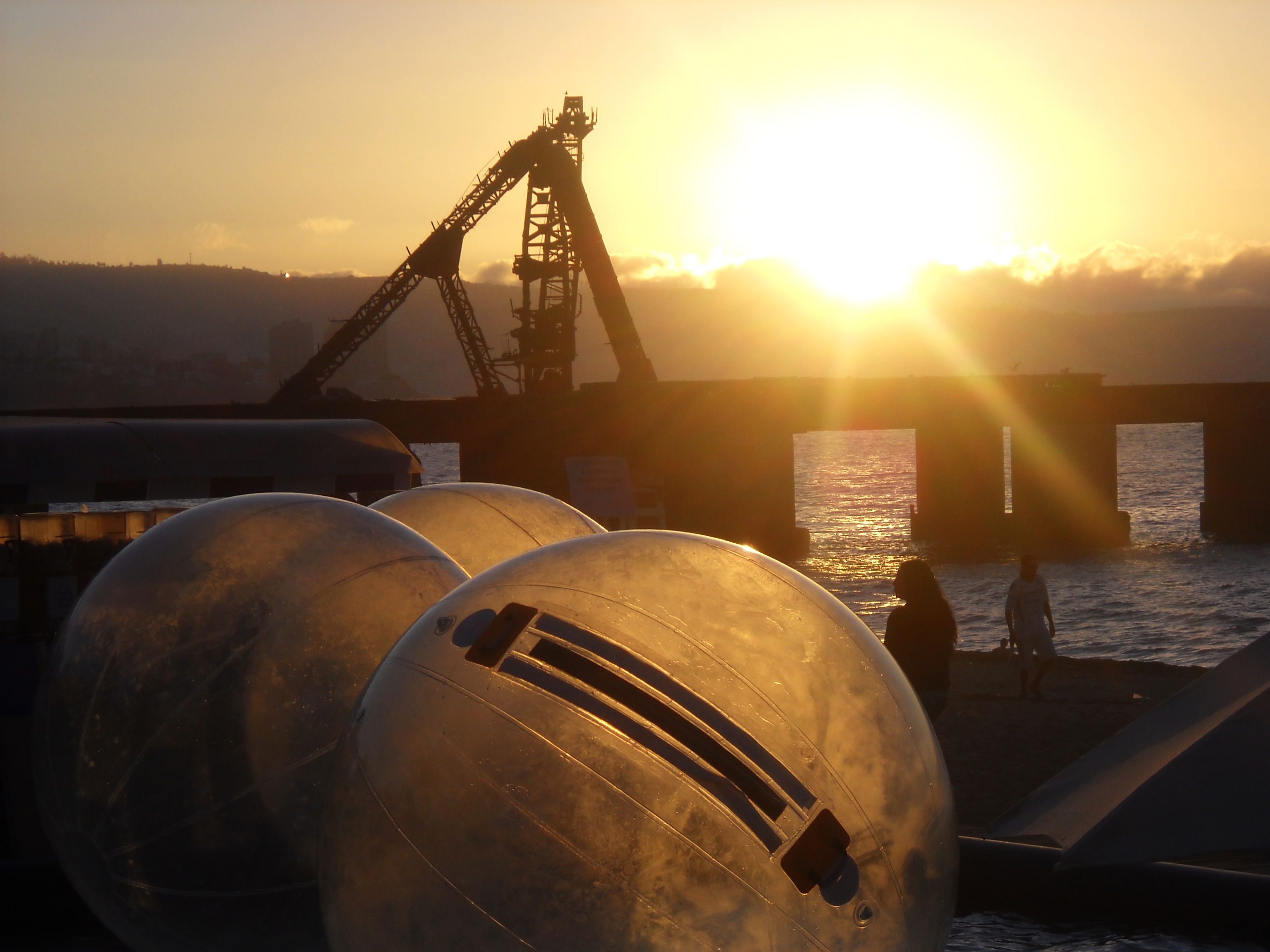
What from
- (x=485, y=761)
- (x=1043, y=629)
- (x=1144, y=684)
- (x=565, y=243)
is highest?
(x=565, y=243)

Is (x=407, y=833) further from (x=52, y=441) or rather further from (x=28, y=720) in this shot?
(x=52, y=441)

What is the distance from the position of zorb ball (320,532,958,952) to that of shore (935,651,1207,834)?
3861 mm

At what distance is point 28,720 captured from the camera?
21.7 feet

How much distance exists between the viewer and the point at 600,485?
21594 millimetres

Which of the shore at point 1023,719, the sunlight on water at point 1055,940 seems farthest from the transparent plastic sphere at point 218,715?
the shore at point 1023,719

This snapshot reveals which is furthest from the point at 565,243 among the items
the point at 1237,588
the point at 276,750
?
the point at 276,750

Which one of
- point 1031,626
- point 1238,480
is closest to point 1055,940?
point 1031,626

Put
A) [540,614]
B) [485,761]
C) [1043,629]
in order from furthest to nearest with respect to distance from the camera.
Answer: [1043,629], [540,614], [485,761]

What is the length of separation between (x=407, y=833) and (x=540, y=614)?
0.59m

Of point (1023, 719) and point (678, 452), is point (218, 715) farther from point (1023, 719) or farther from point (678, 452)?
point (678, 452)

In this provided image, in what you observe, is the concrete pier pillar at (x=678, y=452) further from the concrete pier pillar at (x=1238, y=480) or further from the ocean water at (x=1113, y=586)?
the concrete pier pillar at (x=1238, y=480)

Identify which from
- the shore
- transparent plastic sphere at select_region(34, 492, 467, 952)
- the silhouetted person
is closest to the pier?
the shore

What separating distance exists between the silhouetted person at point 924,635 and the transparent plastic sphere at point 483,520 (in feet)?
10.7

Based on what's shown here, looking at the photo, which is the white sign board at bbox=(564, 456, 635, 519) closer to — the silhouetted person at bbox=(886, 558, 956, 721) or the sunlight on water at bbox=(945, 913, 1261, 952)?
the silhouetted person at bbox=(886, 558, 956, 721)
